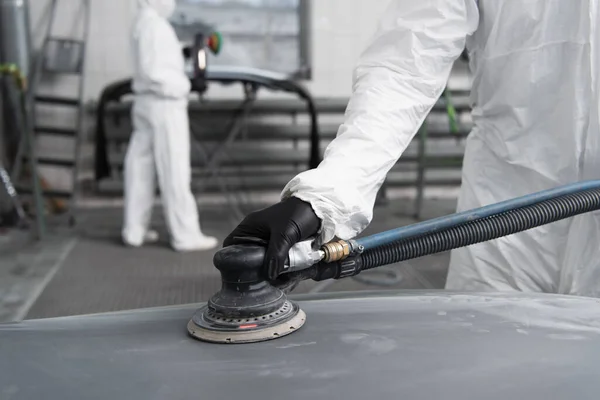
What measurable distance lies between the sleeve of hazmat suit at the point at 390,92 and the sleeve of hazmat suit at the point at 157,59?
7.07ft

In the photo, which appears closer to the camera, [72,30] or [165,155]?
[165,155]

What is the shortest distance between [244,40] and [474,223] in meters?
A: 4.00

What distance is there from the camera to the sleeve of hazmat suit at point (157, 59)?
2875mm

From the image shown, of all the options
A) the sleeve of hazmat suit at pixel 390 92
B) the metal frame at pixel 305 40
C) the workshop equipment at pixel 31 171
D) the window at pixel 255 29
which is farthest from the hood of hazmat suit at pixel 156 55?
the sleeve of hazmat suit at pixel 390 92

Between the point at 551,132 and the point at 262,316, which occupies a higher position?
the point at 551,132

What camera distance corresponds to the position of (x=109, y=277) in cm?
259

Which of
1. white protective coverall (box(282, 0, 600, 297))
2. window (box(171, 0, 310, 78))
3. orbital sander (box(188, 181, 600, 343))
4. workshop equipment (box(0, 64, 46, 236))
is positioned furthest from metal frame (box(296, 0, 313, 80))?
orbital sander (box(188, 181, 600, 343))

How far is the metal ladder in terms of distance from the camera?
3.54 m

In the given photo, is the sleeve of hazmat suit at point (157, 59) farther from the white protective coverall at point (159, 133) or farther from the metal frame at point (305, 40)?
the metal frame at point (305, 40)

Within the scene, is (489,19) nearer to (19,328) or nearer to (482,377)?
(482,377)

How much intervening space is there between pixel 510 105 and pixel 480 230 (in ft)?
1.00

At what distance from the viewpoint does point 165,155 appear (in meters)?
3.00

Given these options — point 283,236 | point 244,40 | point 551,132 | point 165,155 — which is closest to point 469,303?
point 283,236

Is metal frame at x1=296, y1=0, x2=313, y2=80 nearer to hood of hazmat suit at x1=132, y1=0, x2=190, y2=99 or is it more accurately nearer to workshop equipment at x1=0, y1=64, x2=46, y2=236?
hood of hazmat suit at x1=132, y1=0, x2=190, y2=99
